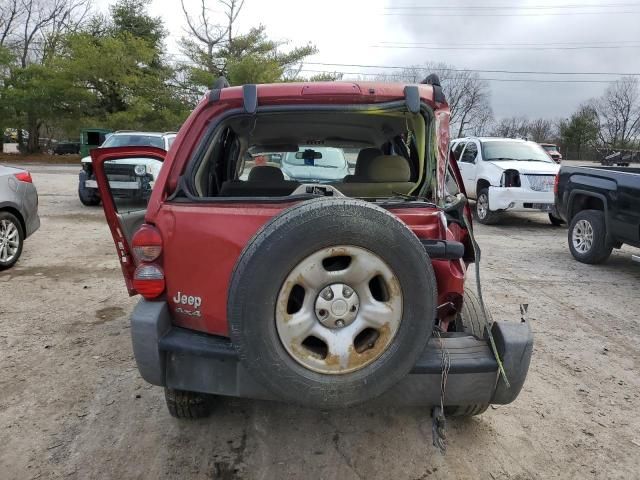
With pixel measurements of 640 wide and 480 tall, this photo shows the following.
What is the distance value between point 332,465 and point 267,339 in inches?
39.4

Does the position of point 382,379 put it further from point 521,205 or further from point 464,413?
point 521,205

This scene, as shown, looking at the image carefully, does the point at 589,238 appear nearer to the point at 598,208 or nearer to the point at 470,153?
the point at 598,208

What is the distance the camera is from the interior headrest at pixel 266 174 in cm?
358

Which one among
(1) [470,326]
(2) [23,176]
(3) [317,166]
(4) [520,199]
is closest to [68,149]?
(2) [23,176]

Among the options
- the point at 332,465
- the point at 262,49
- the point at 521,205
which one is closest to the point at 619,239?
the point at 521,205

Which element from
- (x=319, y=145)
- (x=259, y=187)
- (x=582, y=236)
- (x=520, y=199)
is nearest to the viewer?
(x=259, y=187)

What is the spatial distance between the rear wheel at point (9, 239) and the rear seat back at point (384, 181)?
4953 mm

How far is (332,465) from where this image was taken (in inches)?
103

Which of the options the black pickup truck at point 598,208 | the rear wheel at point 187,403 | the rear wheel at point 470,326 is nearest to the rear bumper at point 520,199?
the black pickup truck at point 598,208

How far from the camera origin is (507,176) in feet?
34.2

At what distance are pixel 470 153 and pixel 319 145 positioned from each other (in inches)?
339

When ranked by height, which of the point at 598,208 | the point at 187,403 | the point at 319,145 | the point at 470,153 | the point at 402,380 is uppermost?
the point at 470,153

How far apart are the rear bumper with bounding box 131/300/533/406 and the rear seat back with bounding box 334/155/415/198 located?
1257mm

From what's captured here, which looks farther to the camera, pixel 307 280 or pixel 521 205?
pixel 521 205
